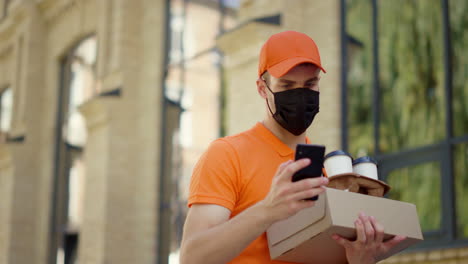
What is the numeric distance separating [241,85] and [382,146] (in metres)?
2.03

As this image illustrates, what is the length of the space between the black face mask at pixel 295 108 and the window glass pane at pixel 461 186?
481 cm

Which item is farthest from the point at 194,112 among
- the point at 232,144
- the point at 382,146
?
the point at 232,144

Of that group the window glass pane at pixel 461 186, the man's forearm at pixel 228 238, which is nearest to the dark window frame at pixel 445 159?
the window glass pane at pixel 461 186

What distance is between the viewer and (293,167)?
189cm

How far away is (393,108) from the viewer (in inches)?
308

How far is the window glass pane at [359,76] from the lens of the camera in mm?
8227

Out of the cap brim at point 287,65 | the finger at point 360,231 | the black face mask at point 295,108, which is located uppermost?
the cap brim at point 287,65

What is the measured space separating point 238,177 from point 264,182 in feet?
0.29

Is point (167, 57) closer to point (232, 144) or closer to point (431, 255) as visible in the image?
point (431, 255)

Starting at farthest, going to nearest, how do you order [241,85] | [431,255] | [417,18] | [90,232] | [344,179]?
[90,232]
[241,85]
[417,18]
[431,255]
[344,179]

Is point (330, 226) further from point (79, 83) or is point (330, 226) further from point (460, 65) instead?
point (79, 83)

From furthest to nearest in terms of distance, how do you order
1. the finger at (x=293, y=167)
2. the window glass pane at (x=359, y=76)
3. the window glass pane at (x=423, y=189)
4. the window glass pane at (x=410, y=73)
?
the window glass pane at (x=359, y=76)
the window glass pane at (x=410, y=73)
the window glass pane at (x=423, y=189)
the finger at (x=293, y=167)

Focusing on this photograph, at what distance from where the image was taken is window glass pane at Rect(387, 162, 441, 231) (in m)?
7.09

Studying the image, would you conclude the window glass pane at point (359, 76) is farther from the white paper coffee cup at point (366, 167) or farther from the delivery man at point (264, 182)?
the delivery man at point (264, 182)
